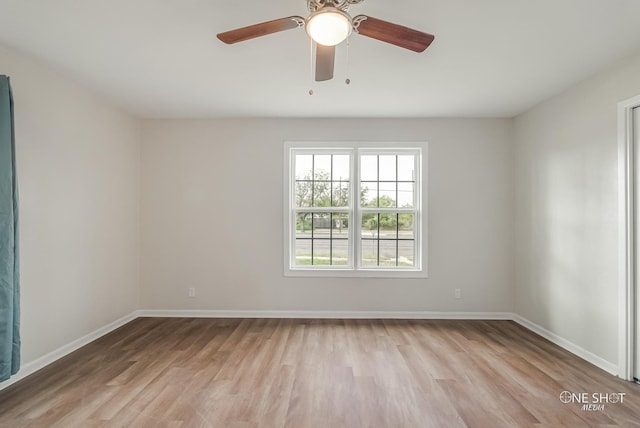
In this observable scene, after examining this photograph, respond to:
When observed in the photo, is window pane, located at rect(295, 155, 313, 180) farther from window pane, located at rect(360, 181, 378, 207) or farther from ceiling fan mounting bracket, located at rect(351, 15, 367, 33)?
ceiling fan mounting bracket, located at rect(351, 15, 367, 33)

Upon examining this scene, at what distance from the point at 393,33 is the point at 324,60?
44 cm

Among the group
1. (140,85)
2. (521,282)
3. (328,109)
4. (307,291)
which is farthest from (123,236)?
(521,282)

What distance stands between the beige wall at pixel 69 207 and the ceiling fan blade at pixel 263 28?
201 centimetres

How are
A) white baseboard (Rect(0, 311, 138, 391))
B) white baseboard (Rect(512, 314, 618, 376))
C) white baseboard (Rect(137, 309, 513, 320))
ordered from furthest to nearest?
white baseboard (Rect(137, 309, 513, 320))
white baseboard (Rect(512, 314, 618, 376))
white baseboard (Rect(0, 311, 138, 391))

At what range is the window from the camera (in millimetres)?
4348

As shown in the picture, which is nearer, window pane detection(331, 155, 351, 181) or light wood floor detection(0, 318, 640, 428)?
light wood floor detection(0, 318, 640, 428)

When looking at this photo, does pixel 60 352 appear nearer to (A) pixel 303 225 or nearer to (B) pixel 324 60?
(A) pixel 303 225

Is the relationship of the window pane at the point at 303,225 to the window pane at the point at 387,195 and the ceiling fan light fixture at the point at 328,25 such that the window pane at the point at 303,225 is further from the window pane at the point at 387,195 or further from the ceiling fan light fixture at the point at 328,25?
the ceiling fan light fixture at the point at 328,25

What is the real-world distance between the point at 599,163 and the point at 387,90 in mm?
2011

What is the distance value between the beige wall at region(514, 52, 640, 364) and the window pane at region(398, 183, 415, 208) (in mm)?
1295

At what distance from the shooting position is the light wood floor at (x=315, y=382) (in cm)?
216

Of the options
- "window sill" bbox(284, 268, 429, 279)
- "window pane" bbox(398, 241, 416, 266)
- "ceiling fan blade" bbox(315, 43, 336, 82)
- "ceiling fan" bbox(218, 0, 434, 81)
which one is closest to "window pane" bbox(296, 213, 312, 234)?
"window sill" bbox(284, 268, 429, 279)

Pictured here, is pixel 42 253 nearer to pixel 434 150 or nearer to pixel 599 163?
pixel 434 150

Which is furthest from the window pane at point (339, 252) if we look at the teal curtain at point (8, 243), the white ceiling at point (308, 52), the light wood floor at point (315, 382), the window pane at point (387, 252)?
the teal curtain at point (8, 243)
